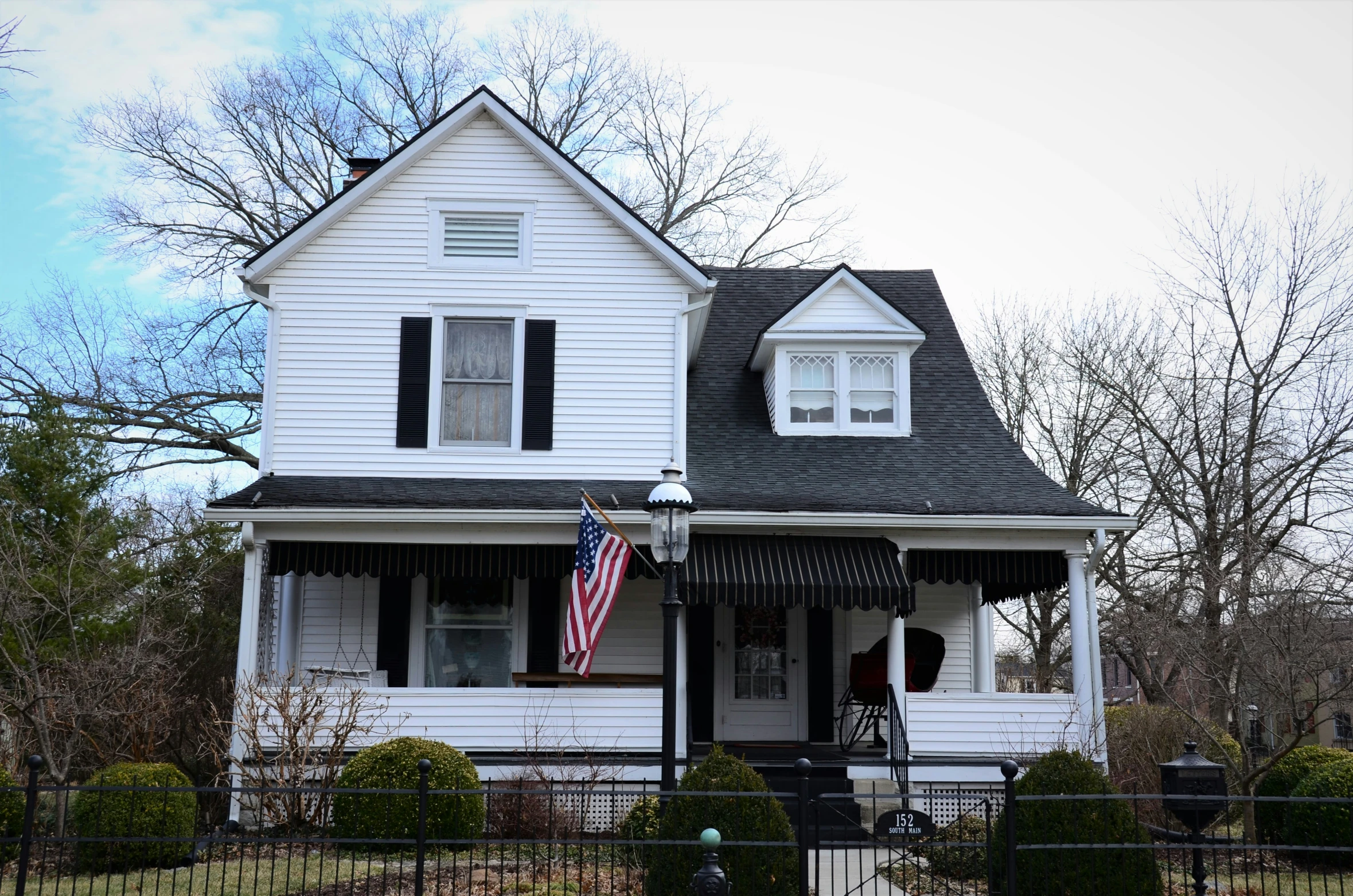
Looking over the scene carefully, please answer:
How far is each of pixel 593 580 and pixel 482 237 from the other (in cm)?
554

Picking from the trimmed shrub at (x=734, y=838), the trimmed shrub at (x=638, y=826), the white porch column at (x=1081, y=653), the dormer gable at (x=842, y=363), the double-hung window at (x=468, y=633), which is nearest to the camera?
the trimmed shrub at (x=734, y=838)

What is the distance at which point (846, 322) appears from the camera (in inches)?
609

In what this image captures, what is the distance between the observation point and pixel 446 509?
12.6m

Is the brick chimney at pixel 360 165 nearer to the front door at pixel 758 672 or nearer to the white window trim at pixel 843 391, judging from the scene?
the white window trim at pixel 843 391

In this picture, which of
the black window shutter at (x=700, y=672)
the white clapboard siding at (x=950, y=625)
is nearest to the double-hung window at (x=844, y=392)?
the white clapboard siding at (x=950, y=625)

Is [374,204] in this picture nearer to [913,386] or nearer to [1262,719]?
[913,386]

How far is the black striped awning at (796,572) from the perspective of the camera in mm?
12562

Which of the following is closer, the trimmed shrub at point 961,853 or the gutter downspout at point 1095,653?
the trimmed shrub at point 961,853

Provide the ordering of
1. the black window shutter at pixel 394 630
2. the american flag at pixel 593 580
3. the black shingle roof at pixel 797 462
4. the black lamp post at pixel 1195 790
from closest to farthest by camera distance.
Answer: the black lamp post at pixel 1195 790 < the american flag at pixel 593 580 < the black shingle roof at pixel 797 462 < the black window shutter at pixel 394 630

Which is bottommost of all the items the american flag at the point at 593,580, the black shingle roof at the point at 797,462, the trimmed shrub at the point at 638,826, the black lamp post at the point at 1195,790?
the trimmed shrub at the point at 638,826

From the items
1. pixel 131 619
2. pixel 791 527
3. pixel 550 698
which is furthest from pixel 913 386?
pixel 131 619

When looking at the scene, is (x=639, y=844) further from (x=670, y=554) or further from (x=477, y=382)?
(x=477, y=382)

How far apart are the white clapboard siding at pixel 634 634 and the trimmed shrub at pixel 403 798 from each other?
12.0ft

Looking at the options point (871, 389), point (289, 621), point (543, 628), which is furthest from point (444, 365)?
point (871, 389)
